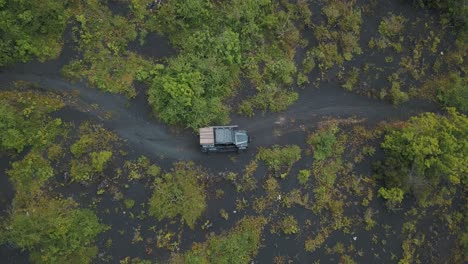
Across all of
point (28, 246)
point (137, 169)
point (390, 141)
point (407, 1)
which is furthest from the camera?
point (407, 1)

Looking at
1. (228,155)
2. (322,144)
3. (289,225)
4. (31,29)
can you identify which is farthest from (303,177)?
(31,29)

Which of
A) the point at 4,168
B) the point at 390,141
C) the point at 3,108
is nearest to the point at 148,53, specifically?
the point at 3,108

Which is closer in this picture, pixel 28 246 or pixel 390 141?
pixel 28 246

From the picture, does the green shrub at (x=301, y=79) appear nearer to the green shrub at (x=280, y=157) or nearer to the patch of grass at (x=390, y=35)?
the green shrub at (x=280, y=157)

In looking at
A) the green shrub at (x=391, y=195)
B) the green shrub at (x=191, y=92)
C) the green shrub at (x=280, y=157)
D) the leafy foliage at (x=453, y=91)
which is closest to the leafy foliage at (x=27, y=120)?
the green shrub at (x=191, y=92)

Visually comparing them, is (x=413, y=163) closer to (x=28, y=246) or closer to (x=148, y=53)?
(x=148, y=53)

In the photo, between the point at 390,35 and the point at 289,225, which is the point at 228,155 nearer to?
the point at 289,225

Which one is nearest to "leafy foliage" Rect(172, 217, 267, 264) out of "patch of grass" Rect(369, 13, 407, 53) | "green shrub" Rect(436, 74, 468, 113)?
"patch of grass" Rect(369, 13, 407, 53)
